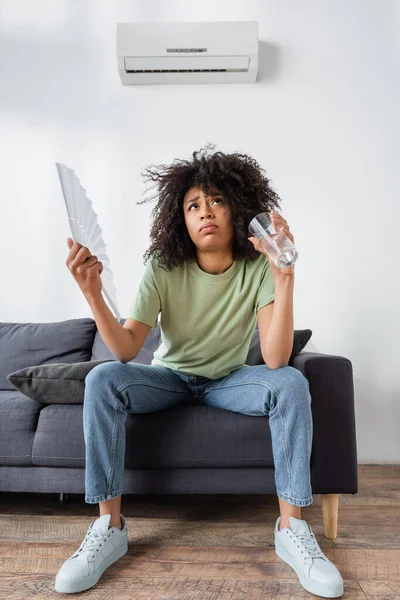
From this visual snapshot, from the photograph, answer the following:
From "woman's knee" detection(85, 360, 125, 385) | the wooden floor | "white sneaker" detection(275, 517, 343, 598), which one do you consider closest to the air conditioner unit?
"woman's knee" detection(85, 360, 125, 385)

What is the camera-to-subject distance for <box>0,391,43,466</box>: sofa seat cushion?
5.55ft

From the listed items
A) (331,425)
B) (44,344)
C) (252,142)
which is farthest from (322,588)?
(252,142)

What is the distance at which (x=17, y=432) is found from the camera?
170 centimetres

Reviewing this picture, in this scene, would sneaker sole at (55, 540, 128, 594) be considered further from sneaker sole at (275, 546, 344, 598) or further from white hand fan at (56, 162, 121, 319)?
white hand fan at (56, 162, 121, 319)

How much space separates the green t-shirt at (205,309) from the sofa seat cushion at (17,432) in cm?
47

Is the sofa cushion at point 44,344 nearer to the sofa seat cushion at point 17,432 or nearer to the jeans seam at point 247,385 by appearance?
the sofa seat cushion at point 17,432

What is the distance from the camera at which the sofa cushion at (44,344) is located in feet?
7.66

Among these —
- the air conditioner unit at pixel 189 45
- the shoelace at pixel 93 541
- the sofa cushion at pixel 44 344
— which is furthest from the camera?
the air conditioner unit at pixel 189 45

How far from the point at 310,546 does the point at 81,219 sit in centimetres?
95

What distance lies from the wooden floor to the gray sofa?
0.36 feet

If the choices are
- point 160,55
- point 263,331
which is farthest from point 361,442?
point 160,55

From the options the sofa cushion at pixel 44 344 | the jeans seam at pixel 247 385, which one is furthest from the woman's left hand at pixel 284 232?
the sofa cushion at pixel 44 344

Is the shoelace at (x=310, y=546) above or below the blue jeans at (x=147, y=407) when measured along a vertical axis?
below

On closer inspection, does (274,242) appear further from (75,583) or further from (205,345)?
(75,583)
